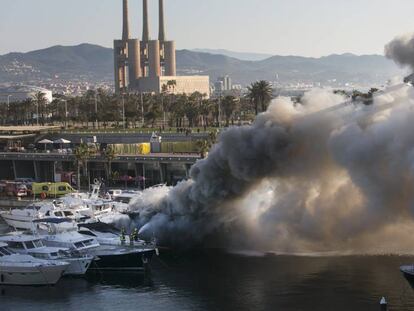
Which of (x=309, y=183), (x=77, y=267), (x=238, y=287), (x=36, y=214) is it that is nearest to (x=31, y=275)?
(x=77, y=267)

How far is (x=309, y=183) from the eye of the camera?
64.2 metres

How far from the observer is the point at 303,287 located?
54000mm

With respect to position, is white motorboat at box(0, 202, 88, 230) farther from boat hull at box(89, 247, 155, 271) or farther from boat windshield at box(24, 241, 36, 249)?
boat hull at box(89, 247, 155, 271)

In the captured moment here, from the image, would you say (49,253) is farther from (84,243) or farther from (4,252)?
(84,243)

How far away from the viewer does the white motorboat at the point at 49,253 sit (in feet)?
203

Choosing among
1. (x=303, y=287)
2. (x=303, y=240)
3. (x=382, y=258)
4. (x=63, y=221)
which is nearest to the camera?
(x=303, y=287)

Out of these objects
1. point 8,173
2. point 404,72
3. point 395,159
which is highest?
point 404,72

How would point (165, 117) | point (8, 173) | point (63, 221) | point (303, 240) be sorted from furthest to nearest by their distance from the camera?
point (165, 117) < point (8, 173) < point (63, 221) < point (303, 240)

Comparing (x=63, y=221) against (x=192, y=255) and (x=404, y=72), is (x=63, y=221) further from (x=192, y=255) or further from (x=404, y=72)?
(x=404, y=72)

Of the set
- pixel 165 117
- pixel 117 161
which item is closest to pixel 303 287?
pixel 117 161

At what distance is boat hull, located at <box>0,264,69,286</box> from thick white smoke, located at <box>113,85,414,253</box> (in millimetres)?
11292

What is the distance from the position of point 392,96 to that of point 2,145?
106994 millimetres

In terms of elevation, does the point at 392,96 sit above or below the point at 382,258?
above

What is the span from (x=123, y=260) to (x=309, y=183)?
13681 millimetres
